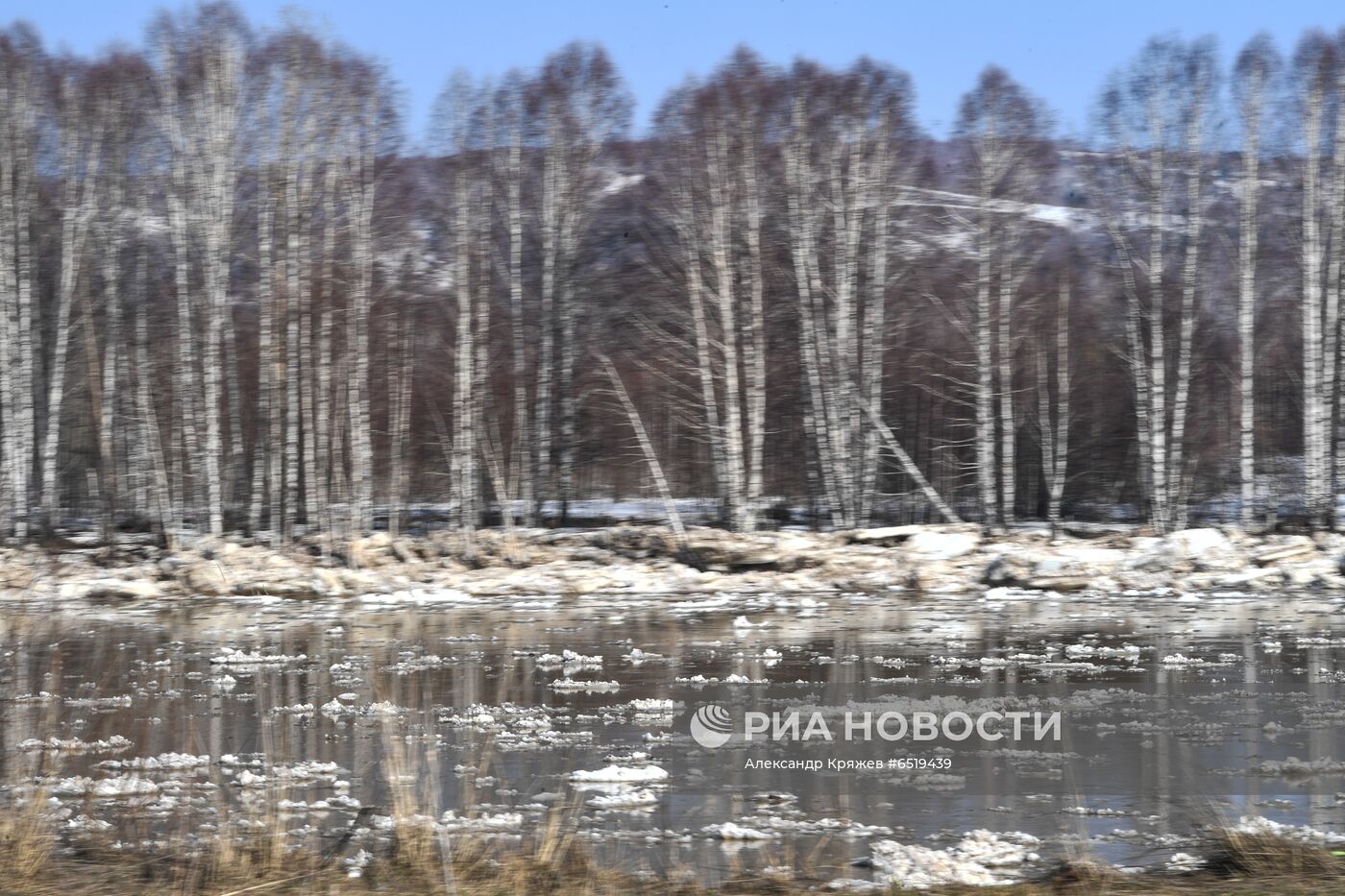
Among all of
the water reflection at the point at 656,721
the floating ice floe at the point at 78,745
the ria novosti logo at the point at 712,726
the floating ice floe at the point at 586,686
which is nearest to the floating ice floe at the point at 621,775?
the water reflection at the point at 656,721

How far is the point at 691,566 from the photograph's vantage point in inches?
902

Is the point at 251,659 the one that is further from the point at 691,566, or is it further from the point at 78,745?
the point at 691,566

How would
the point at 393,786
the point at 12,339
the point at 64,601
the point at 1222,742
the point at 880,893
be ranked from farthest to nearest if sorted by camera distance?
the point at 12,339 → the point at 64,601 → the point at 1222,742 → the point at 393,786 → the point at 880,893

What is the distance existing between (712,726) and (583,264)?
21289mm

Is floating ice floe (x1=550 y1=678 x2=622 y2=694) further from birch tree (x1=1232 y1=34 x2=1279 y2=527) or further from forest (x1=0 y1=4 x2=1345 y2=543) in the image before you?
birch tree (x1=1232 y1=34 x2=1279 y2=527)

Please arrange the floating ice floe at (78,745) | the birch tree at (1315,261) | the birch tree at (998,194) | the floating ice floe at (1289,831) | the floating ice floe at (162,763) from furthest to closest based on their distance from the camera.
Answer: the birch tree at (998,194) < the birch tree at (1315,261) < the floating ice floe at (78,745) < the floating ice floe at (162,763) < the floating ice floe at (1289,831)

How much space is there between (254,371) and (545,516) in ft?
24.8

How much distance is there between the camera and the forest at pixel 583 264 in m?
27.0

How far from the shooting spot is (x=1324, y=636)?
47.1ft

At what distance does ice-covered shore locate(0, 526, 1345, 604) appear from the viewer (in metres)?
20.5

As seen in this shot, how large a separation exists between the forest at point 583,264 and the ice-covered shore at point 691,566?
2.96 meters

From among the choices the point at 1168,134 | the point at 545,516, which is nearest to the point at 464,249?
the point at 545,516

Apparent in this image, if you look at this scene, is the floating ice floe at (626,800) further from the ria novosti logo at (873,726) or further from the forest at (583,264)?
the forest at (583,264)

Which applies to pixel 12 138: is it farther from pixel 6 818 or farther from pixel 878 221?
pixel 6 818
